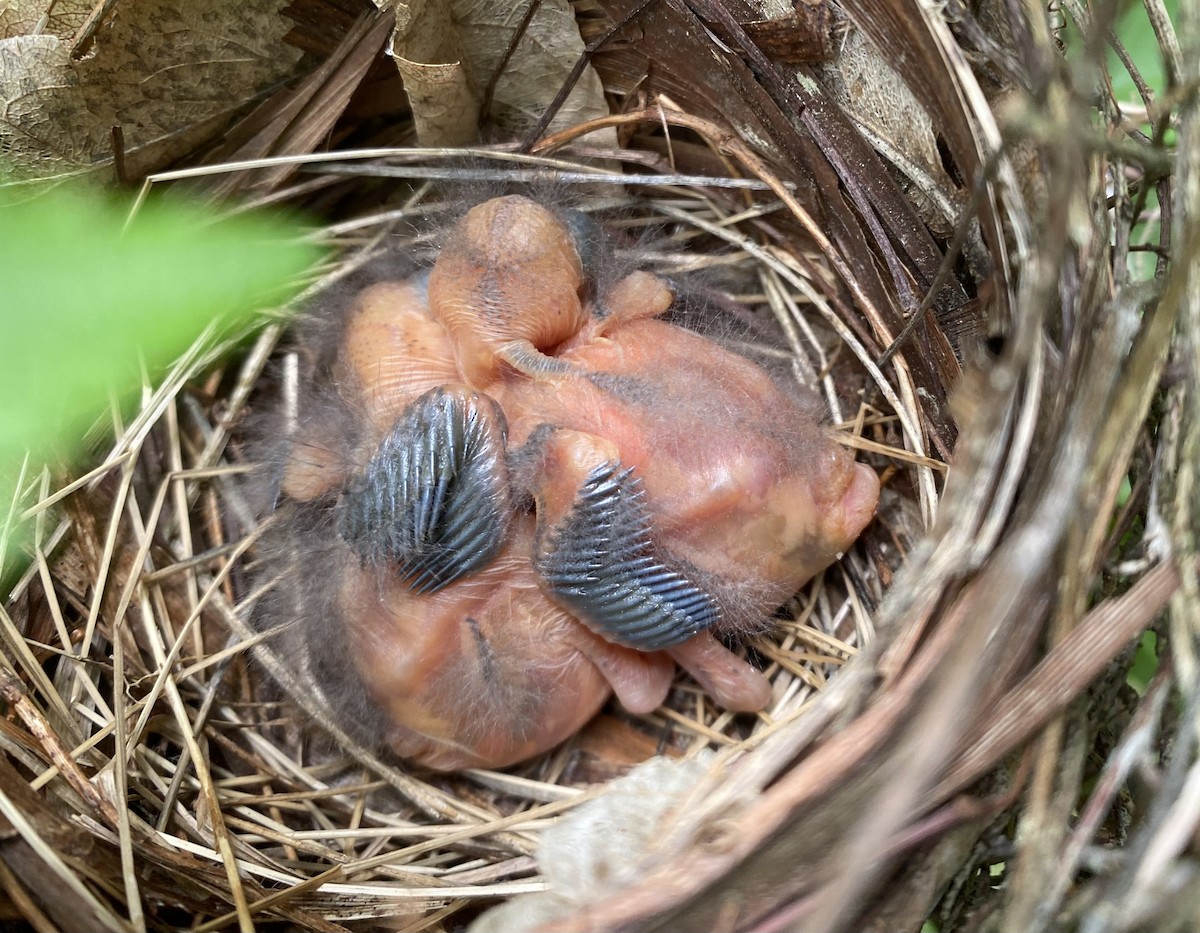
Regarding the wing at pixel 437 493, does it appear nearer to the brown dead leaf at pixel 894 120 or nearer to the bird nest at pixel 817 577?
the bird nest at pixel 817 577

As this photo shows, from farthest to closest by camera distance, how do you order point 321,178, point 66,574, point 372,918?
point 321,178 < point 66,574 < point 372,918

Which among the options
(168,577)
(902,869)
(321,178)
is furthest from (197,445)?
(902,869)

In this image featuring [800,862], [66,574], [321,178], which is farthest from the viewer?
[321,178]

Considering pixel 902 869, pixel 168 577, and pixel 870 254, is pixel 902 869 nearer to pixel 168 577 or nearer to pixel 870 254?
pixel 870 254

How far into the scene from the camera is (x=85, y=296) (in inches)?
35.8

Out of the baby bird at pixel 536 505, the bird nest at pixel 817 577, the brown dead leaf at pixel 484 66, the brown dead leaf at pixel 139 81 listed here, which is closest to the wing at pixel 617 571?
the baby bird at pixel 536 505

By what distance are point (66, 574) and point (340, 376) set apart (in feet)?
1.47

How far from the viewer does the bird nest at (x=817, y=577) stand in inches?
29.0

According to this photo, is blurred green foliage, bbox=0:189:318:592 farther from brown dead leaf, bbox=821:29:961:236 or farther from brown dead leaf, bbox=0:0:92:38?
brown dead leaf, bbox=821:29:961:236

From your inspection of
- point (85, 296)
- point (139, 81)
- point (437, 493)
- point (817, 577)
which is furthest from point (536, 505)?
point (139, 81)

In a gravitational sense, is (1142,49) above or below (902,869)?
above

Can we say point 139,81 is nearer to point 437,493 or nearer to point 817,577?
point 437,493

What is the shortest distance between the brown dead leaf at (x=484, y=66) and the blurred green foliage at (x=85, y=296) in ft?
0.95

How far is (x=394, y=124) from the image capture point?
1.50 m
